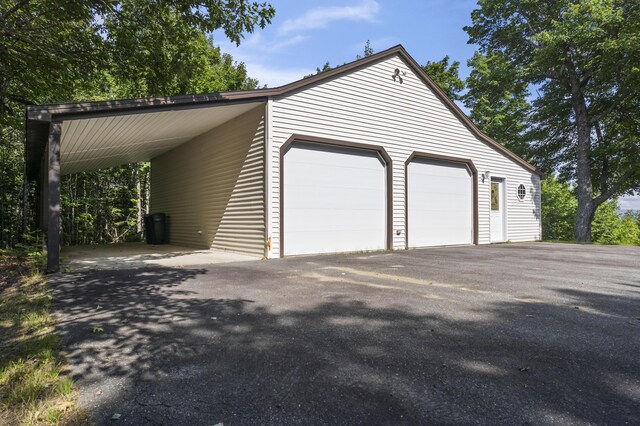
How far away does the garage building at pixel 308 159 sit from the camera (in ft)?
25.5

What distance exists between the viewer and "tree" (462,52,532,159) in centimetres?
2184

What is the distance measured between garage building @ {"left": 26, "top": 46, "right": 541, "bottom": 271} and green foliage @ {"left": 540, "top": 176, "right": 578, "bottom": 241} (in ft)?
71.6

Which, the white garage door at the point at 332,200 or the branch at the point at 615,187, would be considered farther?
the branch at the point at 615,187

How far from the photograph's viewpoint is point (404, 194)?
1034 cm

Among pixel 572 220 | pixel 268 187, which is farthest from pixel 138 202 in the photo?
pixel 572 220

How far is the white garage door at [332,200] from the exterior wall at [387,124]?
1.27 ft

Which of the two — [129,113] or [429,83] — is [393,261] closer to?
[129,113]

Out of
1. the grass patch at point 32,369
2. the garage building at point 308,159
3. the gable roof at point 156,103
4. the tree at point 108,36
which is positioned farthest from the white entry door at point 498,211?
A: the grass patch at point 32,369

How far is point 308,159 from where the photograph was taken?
29.0 feet

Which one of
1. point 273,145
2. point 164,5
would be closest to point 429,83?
point 273,145

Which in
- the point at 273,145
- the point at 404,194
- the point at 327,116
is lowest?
the point at 404,194

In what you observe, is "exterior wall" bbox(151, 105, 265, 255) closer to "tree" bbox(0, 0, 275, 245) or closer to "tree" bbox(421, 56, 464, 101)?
"tree" bbox(0, 0, 275, 245)

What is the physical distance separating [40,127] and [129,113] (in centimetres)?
193

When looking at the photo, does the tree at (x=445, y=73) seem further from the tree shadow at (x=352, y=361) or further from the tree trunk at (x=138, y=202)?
the tree shadow at (x=352, y=361)
